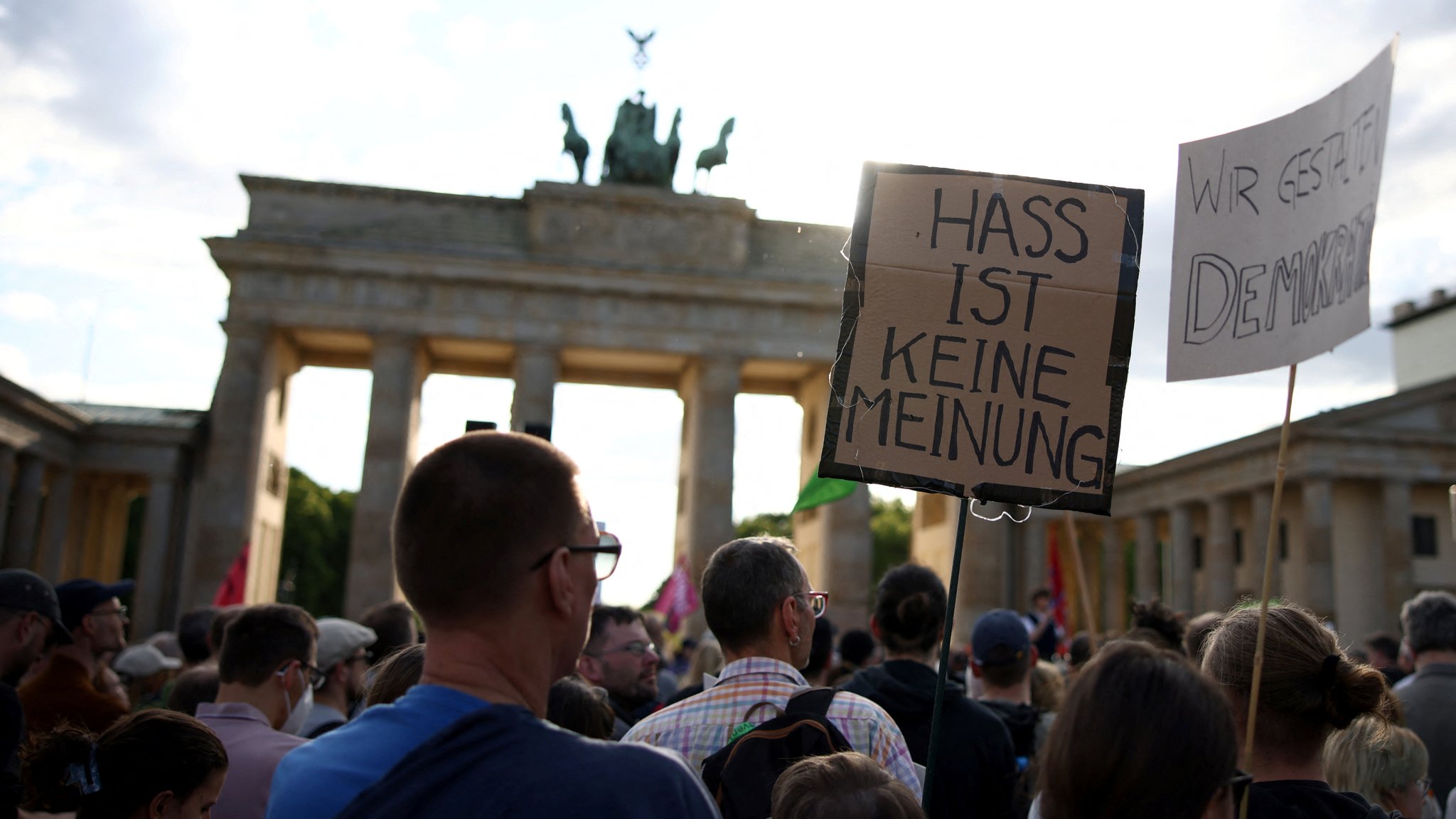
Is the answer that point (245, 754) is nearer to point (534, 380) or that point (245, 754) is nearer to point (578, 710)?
point (578, 710)

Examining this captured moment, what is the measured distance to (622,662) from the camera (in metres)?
7.03

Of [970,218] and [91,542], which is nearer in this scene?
[970,218]

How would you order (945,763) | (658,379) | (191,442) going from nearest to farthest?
(945,763) < (191,442) < (658,379)

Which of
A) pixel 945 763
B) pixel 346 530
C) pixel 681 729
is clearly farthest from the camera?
pixel 346 530

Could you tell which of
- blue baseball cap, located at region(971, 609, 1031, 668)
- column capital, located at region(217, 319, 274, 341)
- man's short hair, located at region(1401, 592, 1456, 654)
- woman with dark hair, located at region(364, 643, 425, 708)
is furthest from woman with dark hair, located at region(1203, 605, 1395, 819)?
column capital, located at region(217, 319, 274, 341)

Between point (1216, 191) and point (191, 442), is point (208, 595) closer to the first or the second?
point (191, 442)

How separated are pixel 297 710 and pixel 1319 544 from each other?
42170 mm

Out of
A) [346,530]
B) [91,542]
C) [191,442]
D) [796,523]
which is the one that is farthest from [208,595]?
[346,530]

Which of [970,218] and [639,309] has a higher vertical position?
[639,309]

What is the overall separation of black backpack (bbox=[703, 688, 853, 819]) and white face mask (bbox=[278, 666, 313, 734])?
104 inches

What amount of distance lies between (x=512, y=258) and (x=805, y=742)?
3969 cm

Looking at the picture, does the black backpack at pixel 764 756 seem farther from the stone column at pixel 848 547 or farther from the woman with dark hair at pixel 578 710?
the stone column at pixel 848 547

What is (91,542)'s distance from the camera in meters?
49.0

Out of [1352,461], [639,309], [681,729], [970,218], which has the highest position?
[639,309]
